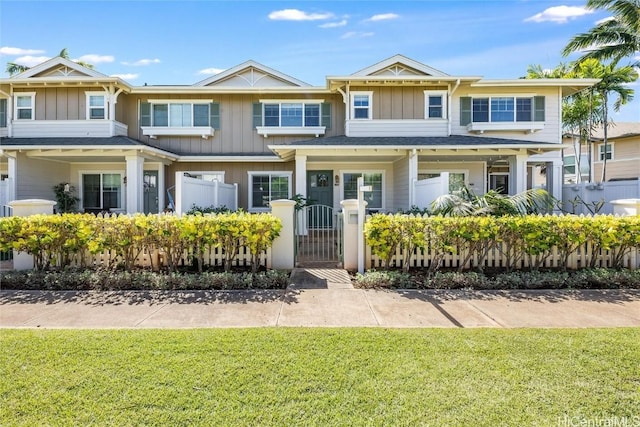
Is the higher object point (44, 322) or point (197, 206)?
point (197, 206)

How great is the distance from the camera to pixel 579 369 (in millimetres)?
3010

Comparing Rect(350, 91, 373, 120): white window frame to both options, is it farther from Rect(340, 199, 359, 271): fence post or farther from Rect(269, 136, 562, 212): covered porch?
Rect(340, 199, 359, 271): fence post

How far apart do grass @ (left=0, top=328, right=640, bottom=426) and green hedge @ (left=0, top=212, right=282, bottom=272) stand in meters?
2.59

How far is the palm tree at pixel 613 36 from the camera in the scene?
1527 centimetres

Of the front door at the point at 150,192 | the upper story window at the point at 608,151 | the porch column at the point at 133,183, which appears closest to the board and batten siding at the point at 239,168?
the front door at the point at 150,192

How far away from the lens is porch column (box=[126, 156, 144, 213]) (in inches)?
443

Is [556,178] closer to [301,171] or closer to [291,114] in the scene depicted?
[301,171]

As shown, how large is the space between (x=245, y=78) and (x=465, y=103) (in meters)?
9.37

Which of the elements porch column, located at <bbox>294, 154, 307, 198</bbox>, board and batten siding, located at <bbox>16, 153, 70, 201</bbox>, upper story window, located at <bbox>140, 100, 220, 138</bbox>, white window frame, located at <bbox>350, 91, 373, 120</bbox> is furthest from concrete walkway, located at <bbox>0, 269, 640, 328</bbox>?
upper story window, located at <bbox>140, 100, 220, 138</bbox>

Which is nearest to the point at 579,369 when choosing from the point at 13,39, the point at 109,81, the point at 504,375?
the point at 504,375

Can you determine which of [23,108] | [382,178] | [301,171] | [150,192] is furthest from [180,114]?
[382,178]

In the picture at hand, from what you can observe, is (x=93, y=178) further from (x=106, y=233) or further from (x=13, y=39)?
(x=106, y=233)

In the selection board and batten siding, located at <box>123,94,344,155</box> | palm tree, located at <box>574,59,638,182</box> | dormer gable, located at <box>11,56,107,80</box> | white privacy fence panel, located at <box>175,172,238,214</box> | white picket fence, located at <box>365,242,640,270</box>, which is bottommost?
white picket fence, located at <box>365,242,640,270</box>

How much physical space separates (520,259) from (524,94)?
32.8 feet
